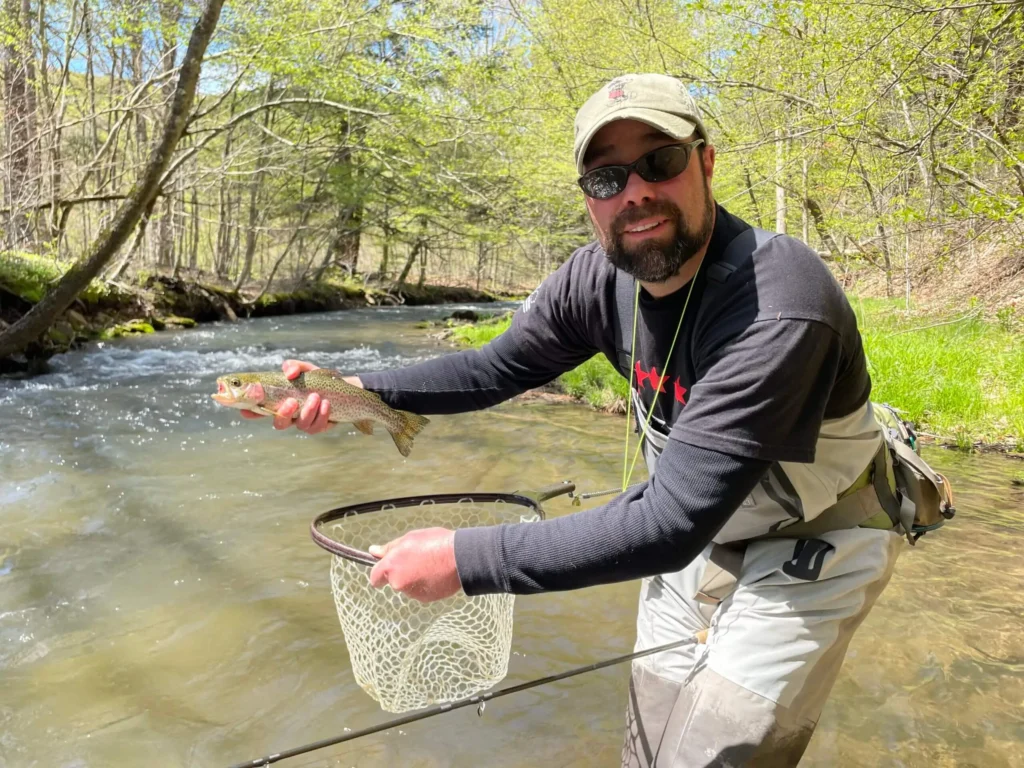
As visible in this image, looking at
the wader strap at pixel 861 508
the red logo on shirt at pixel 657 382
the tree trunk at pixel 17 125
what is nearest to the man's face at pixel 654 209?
the red logo on shirt at pixel 657 382

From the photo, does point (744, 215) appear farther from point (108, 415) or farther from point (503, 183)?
point (108, 415)

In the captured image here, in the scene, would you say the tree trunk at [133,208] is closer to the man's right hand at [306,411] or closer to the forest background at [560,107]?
the forest background at [560,107]

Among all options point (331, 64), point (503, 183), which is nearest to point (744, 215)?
point (503, 183)

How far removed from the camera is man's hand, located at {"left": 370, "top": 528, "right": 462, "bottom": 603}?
5.88 ft

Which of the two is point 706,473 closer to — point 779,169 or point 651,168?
point 651,168

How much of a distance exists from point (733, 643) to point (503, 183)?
68.5ft

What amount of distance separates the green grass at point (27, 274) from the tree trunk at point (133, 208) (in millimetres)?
1744

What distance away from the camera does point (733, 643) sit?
2.11 m

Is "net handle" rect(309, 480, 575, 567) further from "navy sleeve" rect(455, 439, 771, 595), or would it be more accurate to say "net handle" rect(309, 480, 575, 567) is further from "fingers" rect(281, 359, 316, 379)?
"navy sleeve" rect(455, 439, 771, 595)

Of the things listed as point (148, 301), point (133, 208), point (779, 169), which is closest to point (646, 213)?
point (779, 169)

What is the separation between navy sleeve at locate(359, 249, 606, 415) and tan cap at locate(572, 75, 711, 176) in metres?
0.72

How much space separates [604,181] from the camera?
220cm

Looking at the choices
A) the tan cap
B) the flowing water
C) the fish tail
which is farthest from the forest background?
the fish tail

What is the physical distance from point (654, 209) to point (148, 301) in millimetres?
Result: 19446
